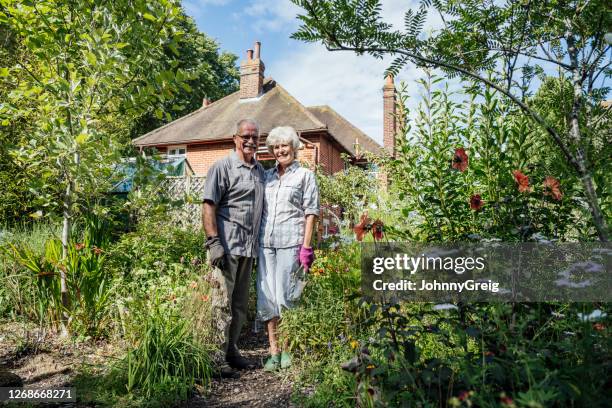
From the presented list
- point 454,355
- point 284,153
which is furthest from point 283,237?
point 454,355

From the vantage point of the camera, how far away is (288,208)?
3.64 meters

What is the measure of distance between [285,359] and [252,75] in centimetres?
1828

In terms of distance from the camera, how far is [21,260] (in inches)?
166

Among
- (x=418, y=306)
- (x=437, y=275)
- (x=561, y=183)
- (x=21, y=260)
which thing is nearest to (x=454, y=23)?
(x=561, y=183)

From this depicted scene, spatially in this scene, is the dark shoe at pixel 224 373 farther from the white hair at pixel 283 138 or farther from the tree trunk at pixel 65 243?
the white hair at pixel 283 138

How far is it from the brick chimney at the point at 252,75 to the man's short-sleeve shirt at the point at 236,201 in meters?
17.2

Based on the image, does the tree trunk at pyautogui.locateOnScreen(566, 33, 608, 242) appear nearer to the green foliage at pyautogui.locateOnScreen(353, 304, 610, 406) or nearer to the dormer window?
the green foliage at pyautogui.locateOnScreen(353, 304, 610, 406)

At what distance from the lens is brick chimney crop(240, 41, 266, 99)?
1981cm

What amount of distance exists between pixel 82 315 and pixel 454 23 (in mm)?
3840

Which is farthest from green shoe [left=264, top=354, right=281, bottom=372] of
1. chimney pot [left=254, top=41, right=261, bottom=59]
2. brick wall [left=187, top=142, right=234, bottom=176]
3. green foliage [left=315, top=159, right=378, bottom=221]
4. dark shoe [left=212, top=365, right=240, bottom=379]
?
chimney pot [left=254, top=41, right=261, bottom=59]

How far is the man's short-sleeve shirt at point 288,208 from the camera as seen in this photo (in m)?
3.62

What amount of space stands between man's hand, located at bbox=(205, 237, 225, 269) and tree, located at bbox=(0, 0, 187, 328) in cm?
106

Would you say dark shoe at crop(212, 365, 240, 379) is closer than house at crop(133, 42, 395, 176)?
Yes

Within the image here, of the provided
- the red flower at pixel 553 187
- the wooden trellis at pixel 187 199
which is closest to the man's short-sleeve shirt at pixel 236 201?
the wooden trellis at pixel 187 199
